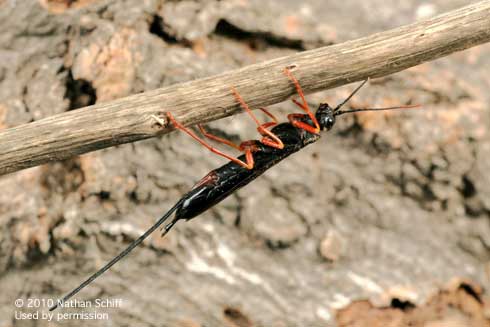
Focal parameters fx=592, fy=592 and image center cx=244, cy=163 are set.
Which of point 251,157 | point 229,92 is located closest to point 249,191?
point 251,157

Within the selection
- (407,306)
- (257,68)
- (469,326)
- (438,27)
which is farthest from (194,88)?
(469,326)

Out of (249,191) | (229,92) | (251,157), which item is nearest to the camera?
(229,92)

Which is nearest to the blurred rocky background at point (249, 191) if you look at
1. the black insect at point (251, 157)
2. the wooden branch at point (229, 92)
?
the black insect at point (251, 157)

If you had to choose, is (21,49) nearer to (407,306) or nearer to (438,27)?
(438,27)

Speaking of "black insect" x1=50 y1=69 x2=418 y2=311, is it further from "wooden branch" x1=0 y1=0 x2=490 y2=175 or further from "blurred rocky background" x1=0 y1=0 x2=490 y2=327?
"blurred rocky background" x1=0 y1=0 x2=490 y2=327

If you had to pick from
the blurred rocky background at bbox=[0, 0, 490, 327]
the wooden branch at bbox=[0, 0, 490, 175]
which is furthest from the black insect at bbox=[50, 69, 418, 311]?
the blurred rocky background at bbox=[0, 0, 490, 327]

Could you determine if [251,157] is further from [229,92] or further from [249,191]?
[249,191]

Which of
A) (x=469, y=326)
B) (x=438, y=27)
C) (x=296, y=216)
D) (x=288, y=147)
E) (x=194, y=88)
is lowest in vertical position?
(x=469, y=326)
